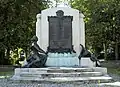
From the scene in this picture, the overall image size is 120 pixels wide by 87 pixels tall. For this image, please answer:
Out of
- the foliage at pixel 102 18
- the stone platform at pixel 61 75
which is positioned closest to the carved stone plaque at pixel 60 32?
the stone platform at pixel 61 75

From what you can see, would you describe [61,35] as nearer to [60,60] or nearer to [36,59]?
[60,60]

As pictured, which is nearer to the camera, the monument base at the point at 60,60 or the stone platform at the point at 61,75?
the stone platform at the point at 61,75

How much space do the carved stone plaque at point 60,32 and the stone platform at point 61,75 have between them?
7.78 ft

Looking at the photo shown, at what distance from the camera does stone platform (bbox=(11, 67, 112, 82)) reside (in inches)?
441

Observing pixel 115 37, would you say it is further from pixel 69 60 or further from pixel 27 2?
pixel 69 60

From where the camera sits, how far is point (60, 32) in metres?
14.2

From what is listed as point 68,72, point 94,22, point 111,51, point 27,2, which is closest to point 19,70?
point 68,72

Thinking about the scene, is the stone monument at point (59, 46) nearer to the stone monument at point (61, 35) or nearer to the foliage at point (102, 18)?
the stone monument at point (61, 35)

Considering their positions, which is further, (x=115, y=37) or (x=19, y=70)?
(x=115, y=37)

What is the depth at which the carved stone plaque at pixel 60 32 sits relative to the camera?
14.1 m

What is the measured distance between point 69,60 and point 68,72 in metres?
2.18

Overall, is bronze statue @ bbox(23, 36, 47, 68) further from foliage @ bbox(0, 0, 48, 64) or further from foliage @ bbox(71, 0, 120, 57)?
foliage @ bbox(71, 0, 120, 57)

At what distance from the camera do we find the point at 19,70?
1245 centimetres

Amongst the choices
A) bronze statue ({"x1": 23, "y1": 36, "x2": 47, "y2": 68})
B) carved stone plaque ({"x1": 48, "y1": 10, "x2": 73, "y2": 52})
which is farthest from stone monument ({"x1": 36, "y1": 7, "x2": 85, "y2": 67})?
bronze statue ({"x1": 23, "y1": 36, "x2": 47, "y2": 68})
